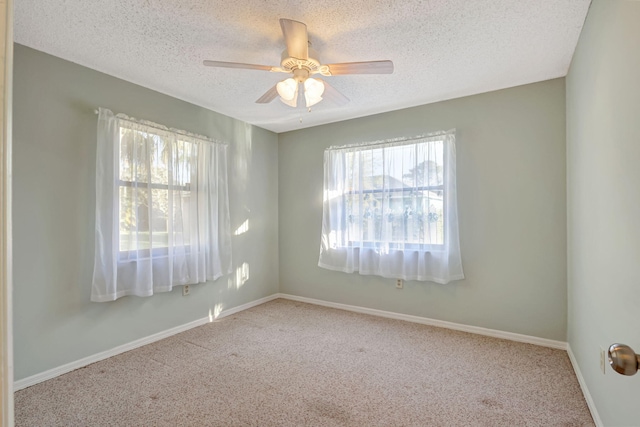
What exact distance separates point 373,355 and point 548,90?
2.87m

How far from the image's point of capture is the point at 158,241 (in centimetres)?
297

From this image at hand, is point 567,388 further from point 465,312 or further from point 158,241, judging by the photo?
point 158,241

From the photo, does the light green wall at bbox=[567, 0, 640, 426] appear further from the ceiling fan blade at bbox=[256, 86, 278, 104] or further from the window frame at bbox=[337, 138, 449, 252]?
the ceiling fan blade at bbox=[256, 86, 278, 104]

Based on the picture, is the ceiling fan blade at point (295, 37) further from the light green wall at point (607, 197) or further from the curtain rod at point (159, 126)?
the curtain rod at point (159, 126)

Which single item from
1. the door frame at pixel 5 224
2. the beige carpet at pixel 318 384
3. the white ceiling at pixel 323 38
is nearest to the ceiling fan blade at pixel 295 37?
the white ceiling at pixel 323 38

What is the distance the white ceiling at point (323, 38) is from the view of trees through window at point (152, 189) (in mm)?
601

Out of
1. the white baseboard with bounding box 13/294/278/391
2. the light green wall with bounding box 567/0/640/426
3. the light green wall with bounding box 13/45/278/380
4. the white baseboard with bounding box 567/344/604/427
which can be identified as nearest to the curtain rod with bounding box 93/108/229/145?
the light green wall with bounding box 13/45/278/380

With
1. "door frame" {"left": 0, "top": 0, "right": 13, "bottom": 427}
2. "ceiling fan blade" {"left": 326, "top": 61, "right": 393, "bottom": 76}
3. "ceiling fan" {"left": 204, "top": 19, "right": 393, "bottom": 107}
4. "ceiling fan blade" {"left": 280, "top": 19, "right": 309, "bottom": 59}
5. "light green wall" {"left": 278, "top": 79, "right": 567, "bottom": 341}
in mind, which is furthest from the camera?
"light green wall" {"left": 278, "top": 79, "right": 567, "bottom": 341}

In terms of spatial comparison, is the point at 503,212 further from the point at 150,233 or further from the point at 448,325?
the point at 150,233

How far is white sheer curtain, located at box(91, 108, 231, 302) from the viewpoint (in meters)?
2.61

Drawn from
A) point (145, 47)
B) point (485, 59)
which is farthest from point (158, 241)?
point (485, 59)

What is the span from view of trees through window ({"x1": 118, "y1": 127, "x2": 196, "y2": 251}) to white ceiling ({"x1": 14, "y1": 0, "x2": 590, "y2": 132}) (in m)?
0.60

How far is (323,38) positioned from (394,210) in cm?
198

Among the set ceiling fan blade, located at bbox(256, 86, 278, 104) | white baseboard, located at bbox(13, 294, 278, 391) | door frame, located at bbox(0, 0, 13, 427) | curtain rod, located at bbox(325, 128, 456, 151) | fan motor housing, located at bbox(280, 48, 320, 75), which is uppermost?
fan motor housing, located at bbox(280, 48, 320, 75)
